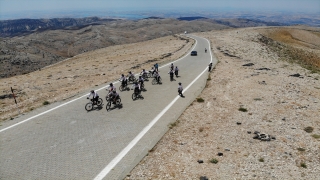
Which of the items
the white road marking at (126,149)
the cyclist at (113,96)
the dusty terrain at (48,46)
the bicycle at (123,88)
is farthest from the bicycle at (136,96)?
the dusty terrain at (48,46)

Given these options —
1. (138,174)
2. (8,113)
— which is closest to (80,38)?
(8,113)

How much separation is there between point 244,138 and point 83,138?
30.7 ft

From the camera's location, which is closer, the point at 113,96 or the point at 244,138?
the point at 244,138

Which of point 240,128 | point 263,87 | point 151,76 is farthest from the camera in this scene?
point 151,76

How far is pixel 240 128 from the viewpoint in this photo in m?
15.3

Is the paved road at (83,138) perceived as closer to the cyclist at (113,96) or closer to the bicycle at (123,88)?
the cyclist at (113,96)

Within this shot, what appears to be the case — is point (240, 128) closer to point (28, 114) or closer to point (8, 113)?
point (28, 114)

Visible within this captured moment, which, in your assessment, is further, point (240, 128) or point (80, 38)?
point (80, 38)

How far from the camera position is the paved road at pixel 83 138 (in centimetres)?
1095

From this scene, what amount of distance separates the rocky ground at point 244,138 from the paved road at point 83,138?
105 cm

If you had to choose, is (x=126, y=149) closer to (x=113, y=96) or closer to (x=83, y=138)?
(x=83, y=138)

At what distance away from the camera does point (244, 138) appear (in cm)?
1396

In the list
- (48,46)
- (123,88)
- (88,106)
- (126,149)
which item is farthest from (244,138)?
(48,46)

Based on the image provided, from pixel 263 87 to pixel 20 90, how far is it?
2594cm
